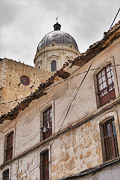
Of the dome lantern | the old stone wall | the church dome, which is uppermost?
the dome lantern

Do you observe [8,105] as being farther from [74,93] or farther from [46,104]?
[74,93]

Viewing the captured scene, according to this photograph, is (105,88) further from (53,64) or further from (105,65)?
(53,64)

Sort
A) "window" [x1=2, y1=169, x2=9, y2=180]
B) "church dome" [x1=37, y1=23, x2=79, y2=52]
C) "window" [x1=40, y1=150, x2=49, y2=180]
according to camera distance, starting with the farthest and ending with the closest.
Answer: "church dome" [x1=37, y1=23, x2=79, y2=52] → "window" [x1=2, y1=169, x2=9, y2=180] → "window" [x1=40, y1=150, x2=49, y2=180]

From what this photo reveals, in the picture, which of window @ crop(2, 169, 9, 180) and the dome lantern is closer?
window @ crop(2, 169, 9, 180)

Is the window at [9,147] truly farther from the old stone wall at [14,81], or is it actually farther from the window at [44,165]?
the old stone wall at [14,81]

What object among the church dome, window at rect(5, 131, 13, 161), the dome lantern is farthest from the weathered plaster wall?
the dome lantern

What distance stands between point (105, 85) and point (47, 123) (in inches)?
163

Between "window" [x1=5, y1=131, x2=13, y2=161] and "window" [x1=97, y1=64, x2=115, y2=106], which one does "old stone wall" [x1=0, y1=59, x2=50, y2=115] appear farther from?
"window" [x1=97, y1=64, x2=115, y2=106]

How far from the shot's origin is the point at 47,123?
563 inches

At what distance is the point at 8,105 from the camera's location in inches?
881

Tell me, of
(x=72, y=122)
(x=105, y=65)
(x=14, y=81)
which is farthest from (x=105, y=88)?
(x=14, y=81)

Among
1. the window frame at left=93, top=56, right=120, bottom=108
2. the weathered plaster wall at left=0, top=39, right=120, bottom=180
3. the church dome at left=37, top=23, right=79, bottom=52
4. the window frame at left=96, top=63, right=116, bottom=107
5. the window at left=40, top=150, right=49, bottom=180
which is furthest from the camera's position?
the church dome at left=37, top=23, right=79, bottom=52

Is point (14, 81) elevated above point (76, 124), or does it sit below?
above

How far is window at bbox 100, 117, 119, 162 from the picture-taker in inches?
396
